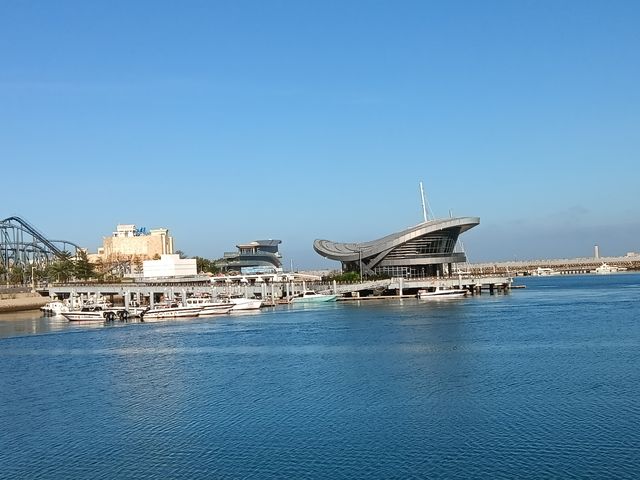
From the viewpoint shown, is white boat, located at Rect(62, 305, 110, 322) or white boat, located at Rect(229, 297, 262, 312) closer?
white boat, located at Rect(62, 305, 110, 322)

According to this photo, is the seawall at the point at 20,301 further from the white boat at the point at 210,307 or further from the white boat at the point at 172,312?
the white boat at the point at 210,307

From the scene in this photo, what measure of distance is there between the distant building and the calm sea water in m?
121

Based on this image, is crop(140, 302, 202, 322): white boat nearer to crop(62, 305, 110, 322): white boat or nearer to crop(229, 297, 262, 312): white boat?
crop(62, 305, 110, 322): white boat

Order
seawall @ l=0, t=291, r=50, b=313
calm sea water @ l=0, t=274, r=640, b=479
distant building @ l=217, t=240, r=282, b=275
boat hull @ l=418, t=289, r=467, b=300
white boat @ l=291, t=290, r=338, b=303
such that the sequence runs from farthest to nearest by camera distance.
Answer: distant building @ l=217, t=240, r=282, b=275
seawall @ l=0, t=291, r=50, b=313
white boat @ l=291, t=290, r=338, b=303
boat hull @ l=418, t=289, r=467, b=300
calm sea water @ l=0, t=274, r=640, b=479

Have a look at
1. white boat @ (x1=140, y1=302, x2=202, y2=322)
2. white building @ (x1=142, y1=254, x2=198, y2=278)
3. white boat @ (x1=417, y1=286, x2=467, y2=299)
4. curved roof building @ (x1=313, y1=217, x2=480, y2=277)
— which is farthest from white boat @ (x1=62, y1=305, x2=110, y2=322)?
white building @ (x1=142, y1=254, x2=198, y2=278)

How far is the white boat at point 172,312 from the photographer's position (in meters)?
83.1

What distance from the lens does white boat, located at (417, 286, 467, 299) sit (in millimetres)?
97938

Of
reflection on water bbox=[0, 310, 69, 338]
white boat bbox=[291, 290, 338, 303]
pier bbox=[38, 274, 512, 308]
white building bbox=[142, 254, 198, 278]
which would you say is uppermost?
white building bbox=[142, 254, 198, 278]

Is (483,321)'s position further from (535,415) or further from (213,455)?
(213,455)

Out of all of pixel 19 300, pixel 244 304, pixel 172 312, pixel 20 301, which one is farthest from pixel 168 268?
pixel 172 312

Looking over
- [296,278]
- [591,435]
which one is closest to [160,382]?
[591,435]

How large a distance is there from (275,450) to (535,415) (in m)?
9.54

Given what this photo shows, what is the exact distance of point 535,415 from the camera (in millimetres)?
26922

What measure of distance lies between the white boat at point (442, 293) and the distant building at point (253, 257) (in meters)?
78.3
